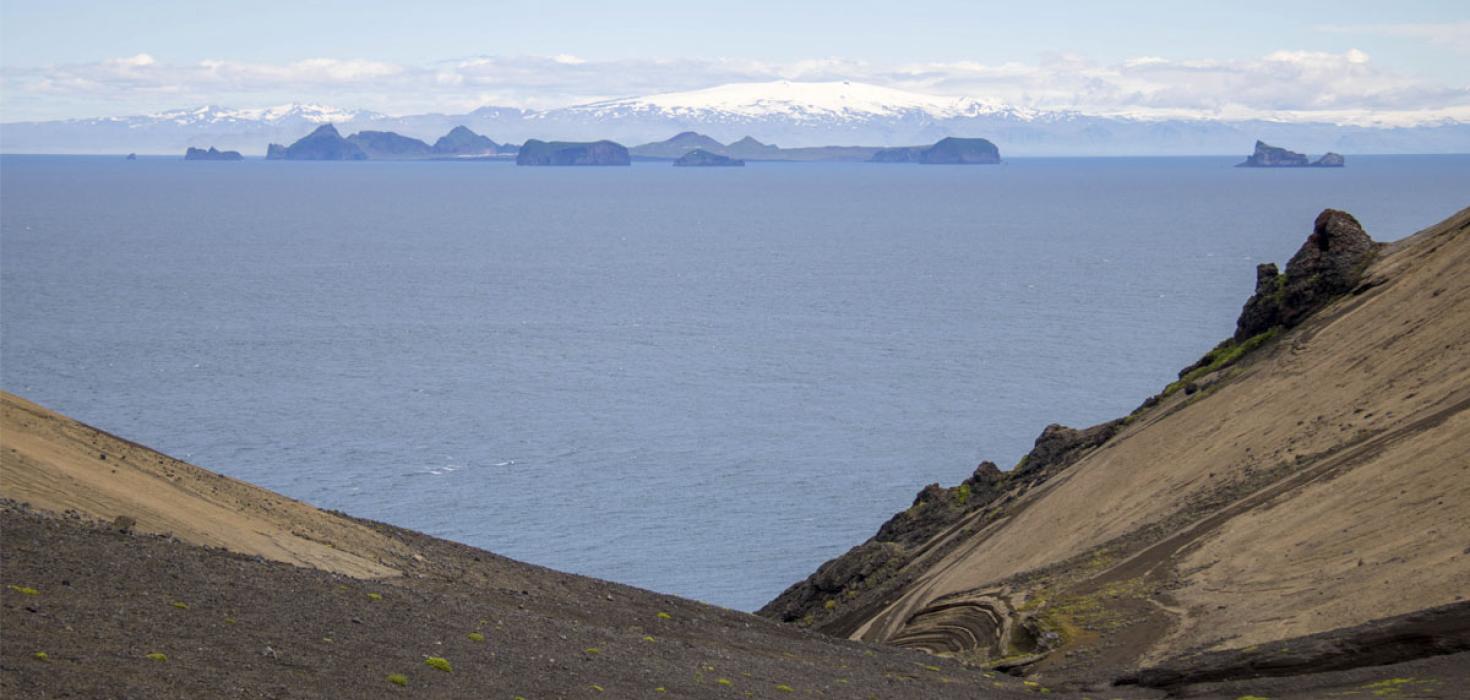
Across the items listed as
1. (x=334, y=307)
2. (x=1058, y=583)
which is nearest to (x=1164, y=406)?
(x=1058, y=583)

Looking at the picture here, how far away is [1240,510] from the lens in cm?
3412

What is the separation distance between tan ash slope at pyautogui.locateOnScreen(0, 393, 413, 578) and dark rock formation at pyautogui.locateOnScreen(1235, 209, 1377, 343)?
92.5 ft

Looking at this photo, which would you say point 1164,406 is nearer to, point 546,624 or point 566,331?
point 546,624

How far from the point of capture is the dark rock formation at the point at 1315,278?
46188 millimetres

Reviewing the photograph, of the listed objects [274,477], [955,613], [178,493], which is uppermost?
[178,493]

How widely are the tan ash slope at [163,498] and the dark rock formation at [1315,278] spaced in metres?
28.2

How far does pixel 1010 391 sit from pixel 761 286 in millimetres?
59441

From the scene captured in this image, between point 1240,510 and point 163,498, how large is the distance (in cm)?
2291

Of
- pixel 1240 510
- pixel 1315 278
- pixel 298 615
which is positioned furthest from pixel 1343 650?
pixel 1315 278

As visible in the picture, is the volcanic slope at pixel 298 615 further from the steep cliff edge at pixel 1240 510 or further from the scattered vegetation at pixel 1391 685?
the scattered vegetation at pixel 1391 685

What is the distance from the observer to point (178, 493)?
103 ft

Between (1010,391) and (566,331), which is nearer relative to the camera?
(1010,391)

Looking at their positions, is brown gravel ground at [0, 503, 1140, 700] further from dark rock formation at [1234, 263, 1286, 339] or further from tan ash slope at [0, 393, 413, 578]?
dark rock formation at [1234, 263, 1286, 339]

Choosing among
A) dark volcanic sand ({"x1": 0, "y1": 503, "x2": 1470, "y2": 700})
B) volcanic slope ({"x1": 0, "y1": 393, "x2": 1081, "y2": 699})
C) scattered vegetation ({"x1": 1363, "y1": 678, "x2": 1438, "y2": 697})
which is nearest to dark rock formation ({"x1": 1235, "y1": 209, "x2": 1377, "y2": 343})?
volcanic slope ({"x1": 0, "y1": 393, "x2": 1081, "y2": 699})
